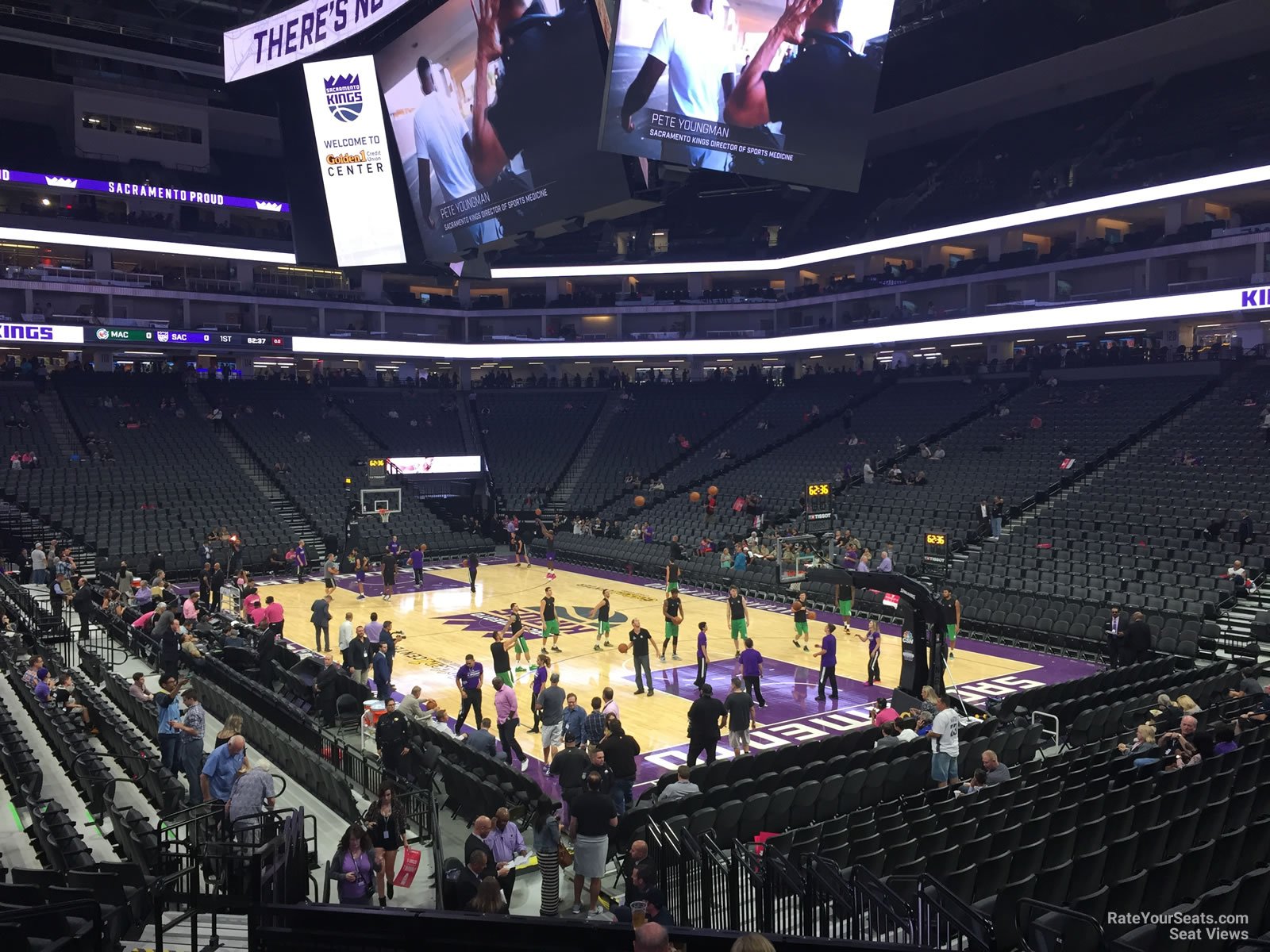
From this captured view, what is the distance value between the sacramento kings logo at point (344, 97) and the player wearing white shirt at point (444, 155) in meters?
2.30

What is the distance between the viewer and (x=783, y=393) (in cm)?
4747

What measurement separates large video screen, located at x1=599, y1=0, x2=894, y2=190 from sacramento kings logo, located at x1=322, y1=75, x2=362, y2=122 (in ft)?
29.2

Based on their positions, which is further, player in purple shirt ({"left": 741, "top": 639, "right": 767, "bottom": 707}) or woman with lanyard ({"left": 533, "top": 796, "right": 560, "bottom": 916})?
player in purple shirt ({"left": 741, "top": 639, "right": 767, "bottom": 707})

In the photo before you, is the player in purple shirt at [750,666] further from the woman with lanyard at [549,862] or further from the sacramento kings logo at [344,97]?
the sacramento kings logo at [344,97]

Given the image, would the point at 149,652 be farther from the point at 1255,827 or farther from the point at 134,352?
the point at 134,352

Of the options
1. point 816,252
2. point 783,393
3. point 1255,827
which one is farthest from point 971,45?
point 1255,827

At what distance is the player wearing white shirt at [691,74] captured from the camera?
59.2 feet

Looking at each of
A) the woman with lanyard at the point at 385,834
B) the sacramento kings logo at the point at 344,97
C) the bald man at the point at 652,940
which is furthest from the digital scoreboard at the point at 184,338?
the bald man at the point at 652,940

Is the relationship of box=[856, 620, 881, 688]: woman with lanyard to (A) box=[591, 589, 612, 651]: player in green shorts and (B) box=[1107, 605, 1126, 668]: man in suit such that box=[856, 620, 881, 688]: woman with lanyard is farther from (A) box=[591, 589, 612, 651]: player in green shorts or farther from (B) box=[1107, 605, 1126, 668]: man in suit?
(A) box=[591, 589, 612, 651]: player in green shorts

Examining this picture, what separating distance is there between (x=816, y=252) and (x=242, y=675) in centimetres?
3808

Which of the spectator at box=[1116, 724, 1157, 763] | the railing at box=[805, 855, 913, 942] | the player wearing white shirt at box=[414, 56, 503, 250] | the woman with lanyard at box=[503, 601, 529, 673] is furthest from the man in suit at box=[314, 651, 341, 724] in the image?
the spectator at box=[1116, 724, 1157, 763]

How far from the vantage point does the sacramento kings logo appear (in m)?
23.5

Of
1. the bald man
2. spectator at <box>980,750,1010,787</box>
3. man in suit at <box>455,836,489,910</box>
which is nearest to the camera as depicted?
the bald man

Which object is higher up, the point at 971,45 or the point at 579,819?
the point at 971,45
